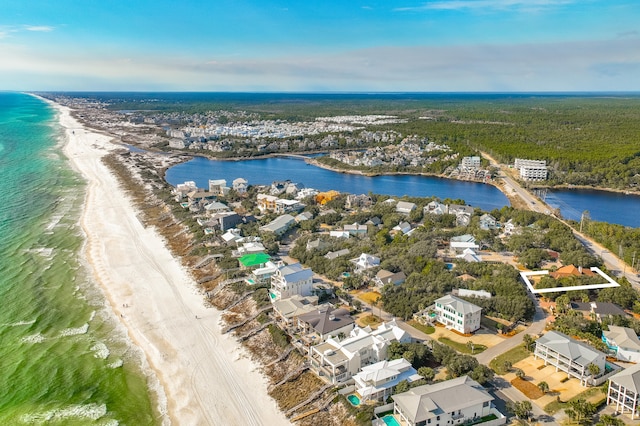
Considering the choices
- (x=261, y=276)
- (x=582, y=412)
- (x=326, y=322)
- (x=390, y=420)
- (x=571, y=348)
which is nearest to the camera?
(x=582, y=412)

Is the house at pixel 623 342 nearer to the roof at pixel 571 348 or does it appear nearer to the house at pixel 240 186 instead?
the roof at pixel 571 348

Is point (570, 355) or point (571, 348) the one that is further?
point (571, 348)

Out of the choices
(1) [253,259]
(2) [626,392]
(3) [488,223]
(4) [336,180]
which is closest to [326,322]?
(1) [253,259]

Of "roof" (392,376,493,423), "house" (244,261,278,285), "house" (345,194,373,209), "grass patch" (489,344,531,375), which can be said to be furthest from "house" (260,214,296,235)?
"roof" (392,376,493,423)

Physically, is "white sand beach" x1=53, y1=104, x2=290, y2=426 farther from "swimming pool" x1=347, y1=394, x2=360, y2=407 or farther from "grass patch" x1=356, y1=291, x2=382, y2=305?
"grass patch" x1=356, y1=291, x2=382, y2=305

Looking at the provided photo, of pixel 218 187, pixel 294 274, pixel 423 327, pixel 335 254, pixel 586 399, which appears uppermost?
pixel 294 274

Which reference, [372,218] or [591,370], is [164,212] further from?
[591,370]

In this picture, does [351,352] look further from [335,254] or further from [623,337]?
[335,254]
